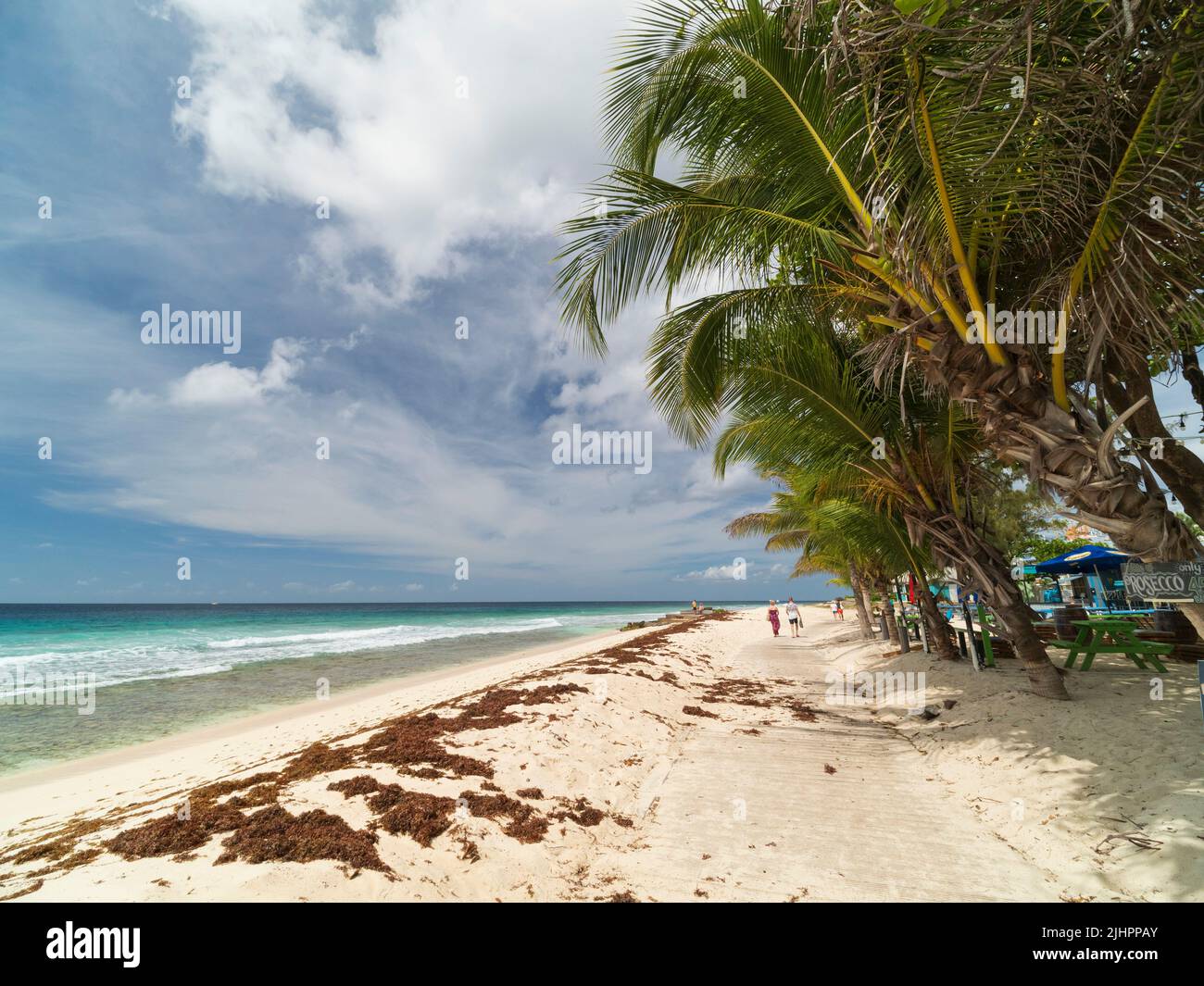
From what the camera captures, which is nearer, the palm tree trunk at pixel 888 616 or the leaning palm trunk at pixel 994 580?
the leaning palm trunk at pixel 994 580

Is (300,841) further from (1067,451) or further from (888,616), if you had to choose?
(888,616)

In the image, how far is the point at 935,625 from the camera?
414 inches

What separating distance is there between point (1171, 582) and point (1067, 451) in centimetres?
394

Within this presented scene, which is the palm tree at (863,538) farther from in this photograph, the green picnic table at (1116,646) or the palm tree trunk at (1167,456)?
the palm tree trunk at (1167,456)

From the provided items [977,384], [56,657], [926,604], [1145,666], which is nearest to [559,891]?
[977,384]

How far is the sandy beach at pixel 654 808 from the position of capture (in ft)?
10.4

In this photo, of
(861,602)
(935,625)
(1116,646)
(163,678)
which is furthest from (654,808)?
(163,678)

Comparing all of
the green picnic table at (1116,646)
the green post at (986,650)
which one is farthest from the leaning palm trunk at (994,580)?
the green post at (986,650)

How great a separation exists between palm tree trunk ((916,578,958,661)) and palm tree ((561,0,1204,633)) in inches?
294

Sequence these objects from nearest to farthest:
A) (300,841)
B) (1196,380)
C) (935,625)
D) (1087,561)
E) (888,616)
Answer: (300,841) < (1196,380) < (935,625) < (1087,561) < (888,616)

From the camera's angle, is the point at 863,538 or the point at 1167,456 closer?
the point at 1167,456

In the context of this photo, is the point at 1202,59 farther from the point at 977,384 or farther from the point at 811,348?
the point at 811,348

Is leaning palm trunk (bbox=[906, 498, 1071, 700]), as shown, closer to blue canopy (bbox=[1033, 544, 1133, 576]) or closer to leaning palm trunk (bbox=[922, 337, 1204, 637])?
leaning palm trunk (bbox=[922, 337, 1204, 637])

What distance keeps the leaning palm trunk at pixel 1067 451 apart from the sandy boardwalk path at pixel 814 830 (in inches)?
90.4
